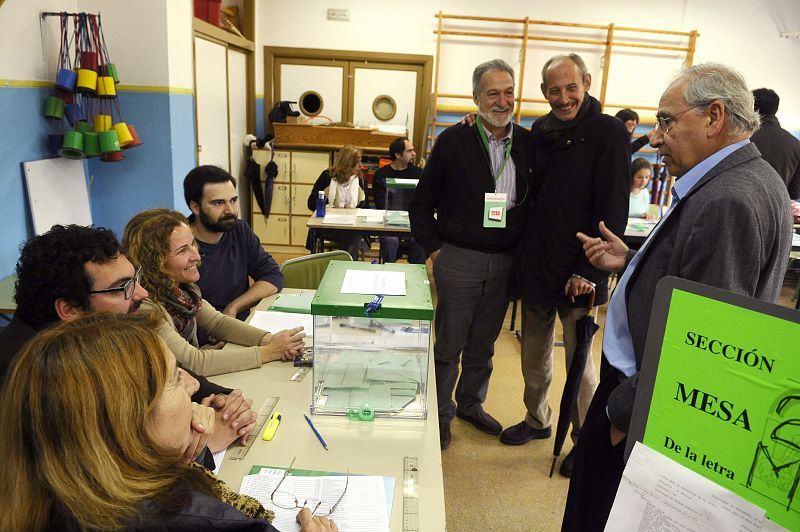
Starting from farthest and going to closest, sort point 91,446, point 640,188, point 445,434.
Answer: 1. point 640,188
2. point 445,434
3. point 91,446

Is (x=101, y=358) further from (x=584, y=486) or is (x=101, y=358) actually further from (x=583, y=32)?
(x=583, y=32)

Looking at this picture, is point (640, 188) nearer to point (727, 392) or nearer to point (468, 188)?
point (468, 188)

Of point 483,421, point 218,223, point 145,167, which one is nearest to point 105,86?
point 145,167

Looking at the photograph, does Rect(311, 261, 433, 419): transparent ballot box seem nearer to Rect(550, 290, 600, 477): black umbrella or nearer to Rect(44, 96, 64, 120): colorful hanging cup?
Rect(550, 290, 600, 477): black umbrella

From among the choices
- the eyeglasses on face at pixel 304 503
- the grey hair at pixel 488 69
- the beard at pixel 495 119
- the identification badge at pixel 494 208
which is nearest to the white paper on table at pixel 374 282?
the eyeglasses on face at pixel 304 503

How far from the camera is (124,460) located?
2.87 ft

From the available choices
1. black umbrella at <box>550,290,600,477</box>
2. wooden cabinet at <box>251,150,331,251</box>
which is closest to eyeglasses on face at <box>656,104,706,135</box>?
black umbrella at <box>550,290,600,477</box>

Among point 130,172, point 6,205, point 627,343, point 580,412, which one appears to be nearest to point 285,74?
point 130,172

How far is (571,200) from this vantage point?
92.4 inches

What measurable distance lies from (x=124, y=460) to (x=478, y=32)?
682cm

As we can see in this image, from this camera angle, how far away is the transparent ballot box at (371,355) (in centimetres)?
158

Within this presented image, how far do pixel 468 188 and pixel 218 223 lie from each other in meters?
1.20

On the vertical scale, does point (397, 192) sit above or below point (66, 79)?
below

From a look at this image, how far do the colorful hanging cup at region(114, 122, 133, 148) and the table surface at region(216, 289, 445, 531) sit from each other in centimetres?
269
